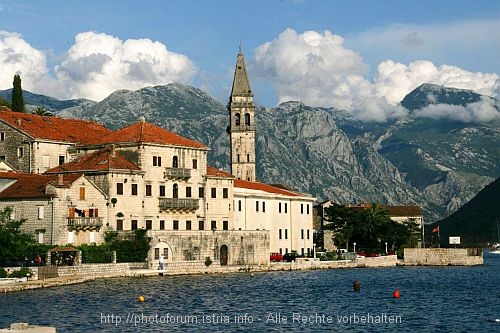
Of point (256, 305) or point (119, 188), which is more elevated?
point (119, 188)

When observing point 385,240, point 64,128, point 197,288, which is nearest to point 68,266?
point 197,288

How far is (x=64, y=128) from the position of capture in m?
104

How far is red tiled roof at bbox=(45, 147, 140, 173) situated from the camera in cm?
9238

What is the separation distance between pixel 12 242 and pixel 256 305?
28.1 m

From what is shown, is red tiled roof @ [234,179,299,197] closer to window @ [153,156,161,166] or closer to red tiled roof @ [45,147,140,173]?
window @ [153,156,161,166]

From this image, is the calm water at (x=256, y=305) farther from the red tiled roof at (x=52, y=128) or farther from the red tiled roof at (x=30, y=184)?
the red tiled roof at (x=52, y=128)

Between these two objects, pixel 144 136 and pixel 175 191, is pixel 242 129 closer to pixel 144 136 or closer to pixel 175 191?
pixel 175 191

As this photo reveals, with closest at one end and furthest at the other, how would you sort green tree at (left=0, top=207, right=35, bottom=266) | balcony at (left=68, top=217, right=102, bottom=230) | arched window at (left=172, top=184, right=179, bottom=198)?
green tree at (left=0, top=207, right=35, bottom=266), balcony at (left=68, top=217, right=102, bottom=230), arched window at (left=172, top=184, right=179, bottom=198)

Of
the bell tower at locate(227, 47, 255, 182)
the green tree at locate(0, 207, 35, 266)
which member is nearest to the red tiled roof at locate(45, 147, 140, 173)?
the green tree at locate(0, 207, 35, 266)

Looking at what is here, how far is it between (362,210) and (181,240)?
57.6 metres

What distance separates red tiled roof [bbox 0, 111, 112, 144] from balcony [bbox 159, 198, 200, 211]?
10.9 meters

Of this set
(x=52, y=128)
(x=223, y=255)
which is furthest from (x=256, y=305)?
(x=52, y=128)

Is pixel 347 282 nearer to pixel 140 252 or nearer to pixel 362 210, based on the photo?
pixel 140 252

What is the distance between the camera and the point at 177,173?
98.2 metres
